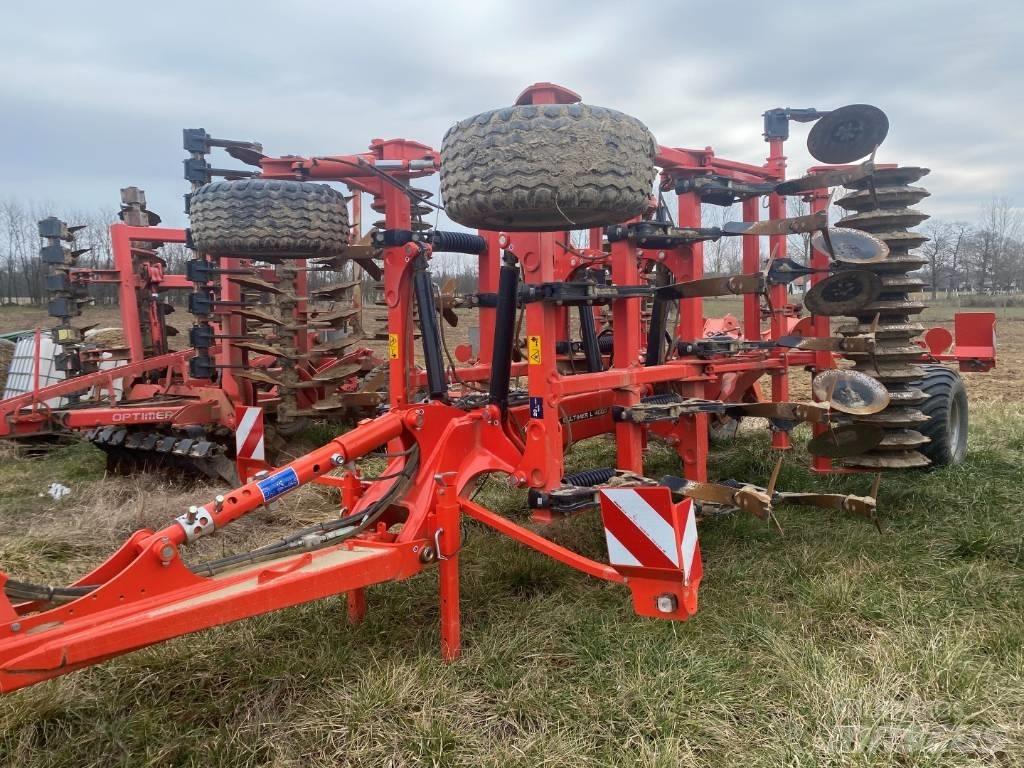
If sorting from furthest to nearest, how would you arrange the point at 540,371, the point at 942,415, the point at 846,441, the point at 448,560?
the point at 942,415
the point at 846,441
the point at 540,371
the point at 448,560

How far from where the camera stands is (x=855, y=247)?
4.36 m

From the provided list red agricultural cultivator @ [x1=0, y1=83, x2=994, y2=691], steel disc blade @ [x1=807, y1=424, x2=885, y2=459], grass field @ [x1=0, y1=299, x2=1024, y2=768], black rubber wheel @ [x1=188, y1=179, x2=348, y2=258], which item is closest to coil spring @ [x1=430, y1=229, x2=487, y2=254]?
red agricultural cultivator @ [x1=0, y1=83, x2=994, y2=691]

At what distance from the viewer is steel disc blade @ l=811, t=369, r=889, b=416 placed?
4.14 m

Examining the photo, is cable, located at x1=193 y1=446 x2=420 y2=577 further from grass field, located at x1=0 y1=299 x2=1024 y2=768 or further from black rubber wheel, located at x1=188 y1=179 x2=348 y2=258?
black rubber wheel, located at x1=188 y1=179 x2=348 y2=258

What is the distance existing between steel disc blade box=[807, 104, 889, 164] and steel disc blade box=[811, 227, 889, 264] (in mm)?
486

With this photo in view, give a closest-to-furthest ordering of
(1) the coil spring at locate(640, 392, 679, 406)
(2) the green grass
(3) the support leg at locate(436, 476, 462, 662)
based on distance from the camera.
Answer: (2) the green grass
(3) the support leg at locate(436, 476, 462, 662)
(1) the coil spring at locate(640, 392, 679, 406)

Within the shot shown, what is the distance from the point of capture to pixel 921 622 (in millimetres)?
3398

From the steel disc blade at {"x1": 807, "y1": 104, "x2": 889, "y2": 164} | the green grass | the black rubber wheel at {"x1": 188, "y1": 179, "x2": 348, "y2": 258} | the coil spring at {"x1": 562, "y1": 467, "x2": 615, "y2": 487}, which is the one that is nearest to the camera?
the green grass

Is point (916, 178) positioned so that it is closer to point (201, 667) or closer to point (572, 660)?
point (572, 660)

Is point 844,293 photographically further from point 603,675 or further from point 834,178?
point 603,675

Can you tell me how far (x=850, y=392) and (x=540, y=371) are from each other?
6.00 ft

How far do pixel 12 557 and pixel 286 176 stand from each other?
2.68 meters

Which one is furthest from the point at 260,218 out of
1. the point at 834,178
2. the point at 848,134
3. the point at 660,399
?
the point at 848,134

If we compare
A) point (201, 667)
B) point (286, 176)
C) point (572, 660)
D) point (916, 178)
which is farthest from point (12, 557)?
point (916, 178)
